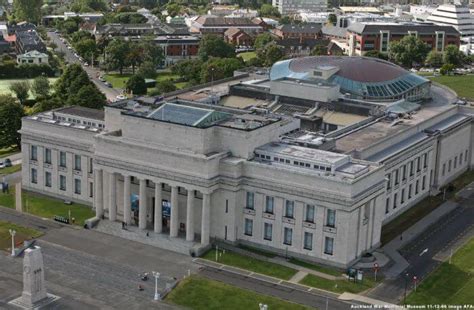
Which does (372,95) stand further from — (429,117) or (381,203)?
(381,203)

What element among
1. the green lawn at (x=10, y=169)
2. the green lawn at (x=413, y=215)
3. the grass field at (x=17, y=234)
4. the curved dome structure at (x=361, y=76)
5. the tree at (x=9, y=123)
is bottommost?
the grass field at (x=17, y=234)

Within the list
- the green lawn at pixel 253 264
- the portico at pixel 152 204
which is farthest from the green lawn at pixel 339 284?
the portico at pixel 152 204

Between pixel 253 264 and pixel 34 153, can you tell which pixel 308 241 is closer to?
pixel 253 264

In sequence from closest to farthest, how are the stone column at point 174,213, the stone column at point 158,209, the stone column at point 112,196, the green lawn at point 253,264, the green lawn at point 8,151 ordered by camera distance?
the green lawn at point 253,264, the stone column at point 174,213, the stone column at point 158,209, the stone column at point 112,196, the green lawn at point 8,151

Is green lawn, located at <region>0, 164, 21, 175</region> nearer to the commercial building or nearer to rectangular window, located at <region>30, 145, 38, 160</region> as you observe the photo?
the commercial building

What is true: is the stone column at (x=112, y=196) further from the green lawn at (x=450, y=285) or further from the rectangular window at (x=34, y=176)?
the green lawn at (x=450, y=285)

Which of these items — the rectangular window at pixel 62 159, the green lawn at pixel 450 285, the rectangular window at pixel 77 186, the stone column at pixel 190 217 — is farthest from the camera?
the rectangular window at pixel 62 159

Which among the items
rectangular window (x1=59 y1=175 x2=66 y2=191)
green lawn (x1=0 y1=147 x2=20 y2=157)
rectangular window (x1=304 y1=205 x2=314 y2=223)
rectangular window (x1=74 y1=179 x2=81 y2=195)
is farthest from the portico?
green lawn (x1=0 y1=147 x2=20 y2=157)
